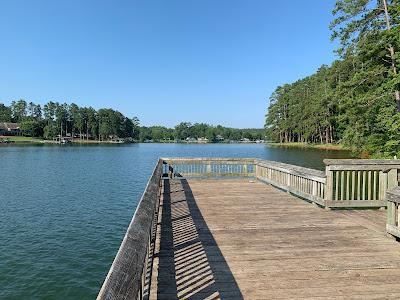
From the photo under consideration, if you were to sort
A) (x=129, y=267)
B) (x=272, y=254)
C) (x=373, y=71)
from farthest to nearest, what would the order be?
(x=373, y=71), (x=272, y=254), (x=129, y=267)

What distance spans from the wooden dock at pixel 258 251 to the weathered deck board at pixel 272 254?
0.01 m

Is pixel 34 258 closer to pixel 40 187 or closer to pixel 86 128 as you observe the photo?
pixel 40 187

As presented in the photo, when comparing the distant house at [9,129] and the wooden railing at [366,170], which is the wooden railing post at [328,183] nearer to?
the wooden railing at [366,170]

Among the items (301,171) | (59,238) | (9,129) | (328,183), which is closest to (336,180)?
(328,183)

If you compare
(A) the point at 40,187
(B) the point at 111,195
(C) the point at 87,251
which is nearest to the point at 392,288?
(C) the point at 87,251

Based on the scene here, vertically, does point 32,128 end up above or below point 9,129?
above

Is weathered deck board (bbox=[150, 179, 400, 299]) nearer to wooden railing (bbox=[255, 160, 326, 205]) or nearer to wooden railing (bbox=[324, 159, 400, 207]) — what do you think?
wooden railing (bbox=[324, 159, 400, 207])

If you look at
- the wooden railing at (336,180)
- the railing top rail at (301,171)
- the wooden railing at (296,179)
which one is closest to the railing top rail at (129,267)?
the wooden railing at (336,180)

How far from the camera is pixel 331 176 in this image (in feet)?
26.5

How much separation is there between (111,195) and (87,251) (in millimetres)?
9870

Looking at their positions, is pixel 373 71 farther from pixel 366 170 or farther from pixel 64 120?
pixel 64 120

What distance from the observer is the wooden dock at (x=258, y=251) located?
358 centimetres

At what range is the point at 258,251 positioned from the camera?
510cm

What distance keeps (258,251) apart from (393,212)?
2.66 metres
